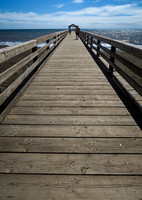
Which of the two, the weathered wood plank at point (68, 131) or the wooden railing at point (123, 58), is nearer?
the weathered wood plank at point (68, 131)

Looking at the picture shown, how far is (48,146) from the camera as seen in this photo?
Result: 72.1 inches

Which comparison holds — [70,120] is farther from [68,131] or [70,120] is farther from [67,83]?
[67,83]

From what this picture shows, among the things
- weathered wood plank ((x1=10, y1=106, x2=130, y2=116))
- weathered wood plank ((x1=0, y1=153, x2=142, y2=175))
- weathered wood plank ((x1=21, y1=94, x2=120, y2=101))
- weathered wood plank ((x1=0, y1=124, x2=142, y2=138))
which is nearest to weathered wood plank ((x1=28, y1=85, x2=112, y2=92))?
weathered wood plank ((x1=21, y1=94, x2=120, y2=101))

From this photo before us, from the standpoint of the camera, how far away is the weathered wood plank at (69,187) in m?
1.28

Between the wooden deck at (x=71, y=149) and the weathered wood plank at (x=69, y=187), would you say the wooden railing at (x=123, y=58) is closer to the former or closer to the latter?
the wooden deck at (x=71, y=149)

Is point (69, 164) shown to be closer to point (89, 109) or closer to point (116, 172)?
point (116, 172)

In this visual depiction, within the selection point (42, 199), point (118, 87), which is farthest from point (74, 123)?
point (118, 87)

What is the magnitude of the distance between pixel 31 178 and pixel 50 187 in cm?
22

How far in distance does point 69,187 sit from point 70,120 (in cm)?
111

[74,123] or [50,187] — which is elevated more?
[74,123]

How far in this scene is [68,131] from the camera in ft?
6.88

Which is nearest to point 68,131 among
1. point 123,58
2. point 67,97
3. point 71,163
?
point 71,163

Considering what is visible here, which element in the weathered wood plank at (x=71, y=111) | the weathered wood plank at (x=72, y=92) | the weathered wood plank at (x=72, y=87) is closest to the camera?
the weathered wood plank at (x=71, y=111)

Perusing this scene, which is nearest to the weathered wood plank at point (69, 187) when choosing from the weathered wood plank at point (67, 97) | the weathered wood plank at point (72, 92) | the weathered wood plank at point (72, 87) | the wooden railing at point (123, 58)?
the wooden railing at point (123, 58)
